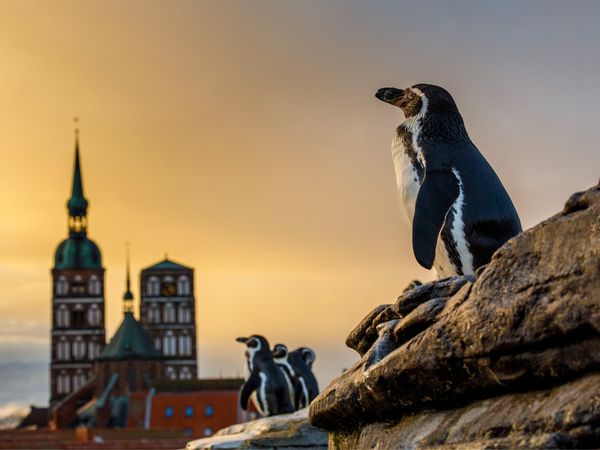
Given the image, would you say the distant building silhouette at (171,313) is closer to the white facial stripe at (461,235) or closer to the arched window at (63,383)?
the arched window at (63,383)

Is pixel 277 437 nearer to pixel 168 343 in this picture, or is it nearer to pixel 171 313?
pixel 171 313

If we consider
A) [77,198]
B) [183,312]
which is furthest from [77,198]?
[183,312]

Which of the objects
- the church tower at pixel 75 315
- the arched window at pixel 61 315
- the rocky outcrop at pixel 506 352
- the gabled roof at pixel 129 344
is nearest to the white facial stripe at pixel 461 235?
the rocky outcrop at pixel 506 352

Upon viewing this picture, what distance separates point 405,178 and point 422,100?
0.53 meters

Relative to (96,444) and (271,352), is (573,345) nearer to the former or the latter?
(271,352)

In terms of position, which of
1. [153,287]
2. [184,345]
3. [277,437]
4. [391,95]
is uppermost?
[153,287]

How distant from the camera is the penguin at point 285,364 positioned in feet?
62.7

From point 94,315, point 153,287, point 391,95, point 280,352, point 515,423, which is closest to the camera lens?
point 515,423

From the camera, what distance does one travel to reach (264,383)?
63.1ft

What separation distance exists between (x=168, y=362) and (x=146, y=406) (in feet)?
81.5

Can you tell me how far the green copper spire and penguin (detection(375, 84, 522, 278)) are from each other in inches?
4688

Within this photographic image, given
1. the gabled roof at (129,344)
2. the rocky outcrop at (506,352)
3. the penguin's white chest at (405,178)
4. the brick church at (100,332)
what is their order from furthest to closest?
the gabled roof at (129,344)
the brick church at (100,332)
the penguin's white chest at (405,178)
the rocky outcrop at (506,352)

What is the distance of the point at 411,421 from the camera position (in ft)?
22.0

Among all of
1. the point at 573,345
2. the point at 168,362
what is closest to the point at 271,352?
the point at 573,345
